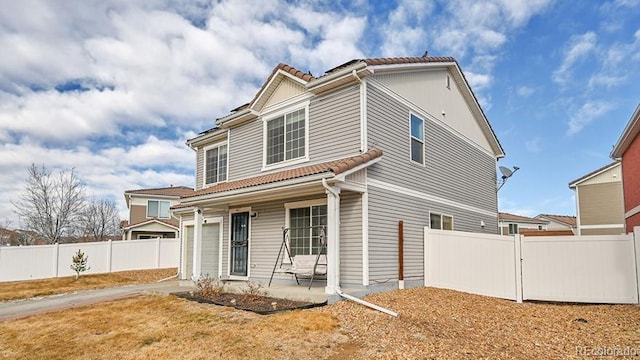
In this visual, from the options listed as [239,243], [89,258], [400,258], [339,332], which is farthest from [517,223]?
[339,332]

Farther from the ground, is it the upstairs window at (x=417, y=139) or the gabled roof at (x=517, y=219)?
the upstairs window at (x=417, y=139)

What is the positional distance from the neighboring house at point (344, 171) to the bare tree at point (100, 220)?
25.4m

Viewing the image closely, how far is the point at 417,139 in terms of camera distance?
450 inches

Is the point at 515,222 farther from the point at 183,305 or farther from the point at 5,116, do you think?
the point at 5,116

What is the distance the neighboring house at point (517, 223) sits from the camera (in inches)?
1364

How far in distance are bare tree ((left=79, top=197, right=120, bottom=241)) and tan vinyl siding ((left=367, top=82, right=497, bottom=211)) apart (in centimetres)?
3206

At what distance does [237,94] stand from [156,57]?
3.75 m

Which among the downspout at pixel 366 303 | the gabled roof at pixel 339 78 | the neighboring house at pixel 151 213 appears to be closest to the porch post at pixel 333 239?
Result: the downspout at pixel 366 303

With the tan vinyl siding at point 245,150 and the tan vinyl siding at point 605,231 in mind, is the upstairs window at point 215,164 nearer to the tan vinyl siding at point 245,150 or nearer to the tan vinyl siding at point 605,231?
the tan vinyl siding at point 245,150

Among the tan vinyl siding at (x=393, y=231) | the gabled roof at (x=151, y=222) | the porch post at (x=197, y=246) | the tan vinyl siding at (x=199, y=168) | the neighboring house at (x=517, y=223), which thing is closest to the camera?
the tan vinyl siding at (x=393, y=231)

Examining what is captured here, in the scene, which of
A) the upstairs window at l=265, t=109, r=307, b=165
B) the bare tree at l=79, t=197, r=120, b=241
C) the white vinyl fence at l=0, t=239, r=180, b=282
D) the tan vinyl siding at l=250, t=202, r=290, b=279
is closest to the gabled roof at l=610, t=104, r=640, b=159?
the upstairs window at l=265, t=109, r=307, b=165

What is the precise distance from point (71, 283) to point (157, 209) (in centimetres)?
1559

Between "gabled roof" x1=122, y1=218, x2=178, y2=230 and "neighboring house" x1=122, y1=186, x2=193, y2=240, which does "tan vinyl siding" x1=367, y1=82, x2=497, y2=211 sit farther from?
"gabled roof" x1=122, y1=218, x2=178, y2=230

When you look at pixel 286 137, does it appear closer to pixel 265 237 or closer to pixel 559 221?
pixel 265 237
